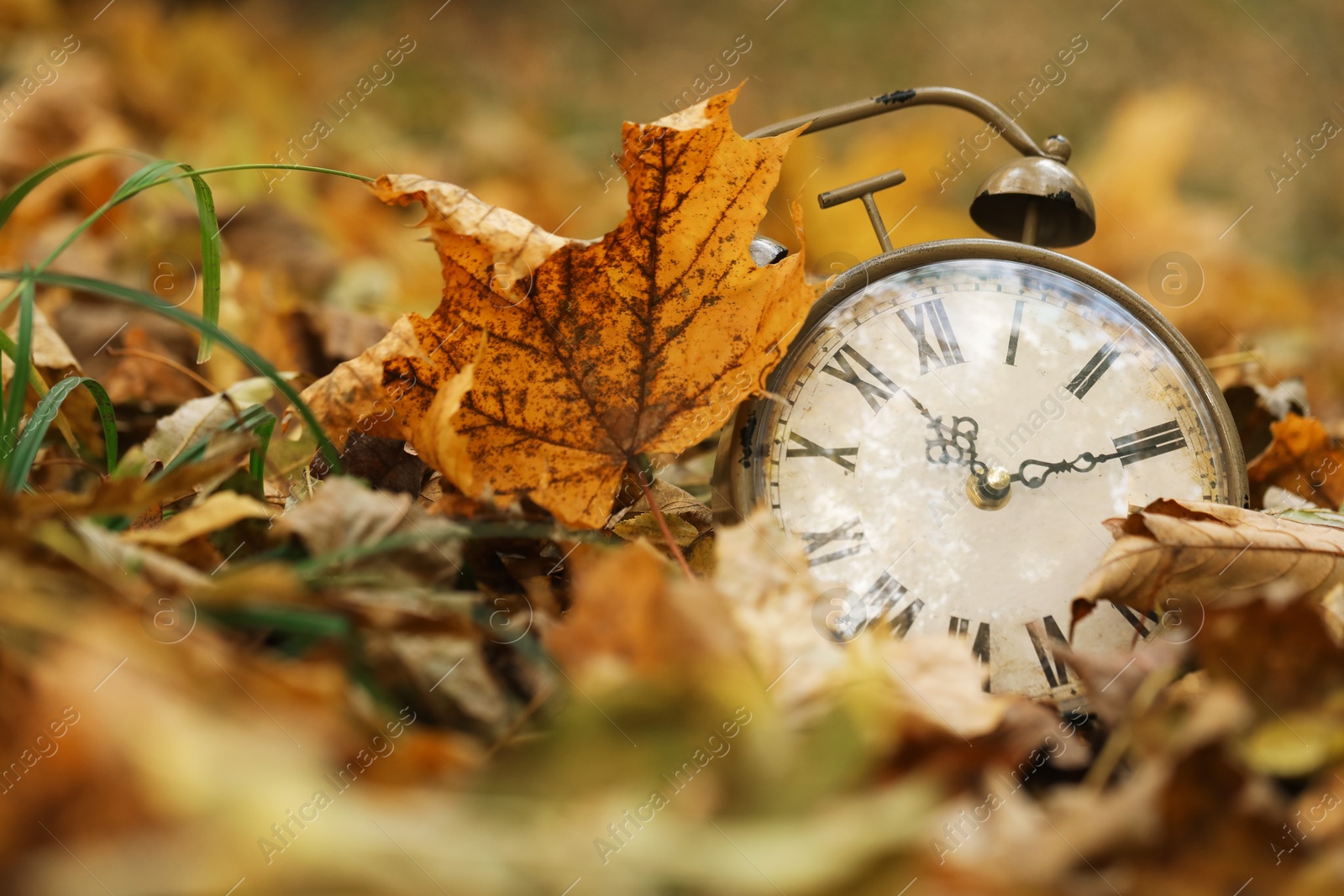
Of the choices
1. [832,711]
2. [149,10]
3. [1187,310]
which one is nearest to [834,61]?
[1187,310]

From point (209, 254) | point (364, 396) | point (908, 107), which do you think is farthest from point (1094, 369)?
point (209, 254)

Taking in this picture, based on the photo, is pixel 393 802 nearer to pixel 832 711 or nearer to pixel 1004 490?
pixel 832 711

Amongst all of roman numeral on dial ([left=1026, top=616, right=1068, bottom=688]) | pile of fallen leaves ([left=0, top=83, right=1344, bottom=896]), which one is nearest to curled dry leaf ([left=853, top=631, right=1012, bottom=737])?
pile of fallen leaves ([left=0, top=83, right=1344, bottom=896])

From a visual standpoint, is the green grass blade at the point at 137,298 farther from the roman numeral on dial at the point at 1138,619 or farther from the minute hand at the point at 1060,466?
the roman numeral on dial at the point at 1138,619

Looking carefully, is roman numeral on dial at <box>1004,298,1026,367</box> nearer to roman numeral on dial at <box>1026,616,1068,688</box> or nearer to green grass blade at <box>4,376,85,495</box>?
roman numeral on dial at <box>1026,616,1068,688</box>

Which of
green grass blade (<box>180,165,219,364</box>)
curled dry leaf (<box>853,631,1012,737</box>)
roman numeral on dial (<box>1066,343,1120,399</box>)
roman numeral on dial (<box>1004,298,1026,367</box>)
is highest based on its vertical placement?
green grass blade (<box>180,165,219,364</box>)

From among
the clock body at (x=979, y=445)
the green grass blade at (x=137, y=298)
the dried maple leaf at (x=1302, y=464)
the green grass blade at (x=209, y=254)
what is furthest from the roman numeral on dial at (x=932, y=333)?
the green grass blade at (x=209, y=254)
